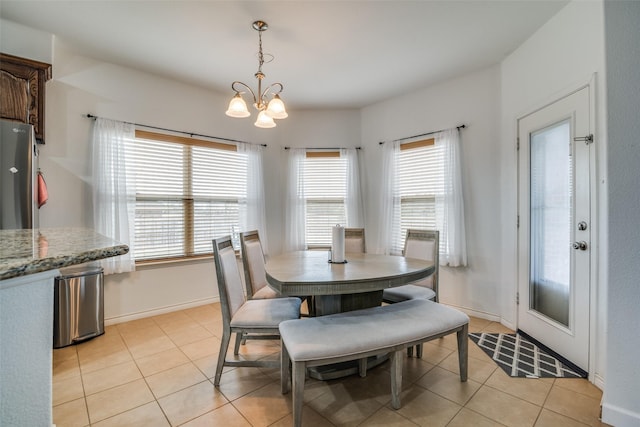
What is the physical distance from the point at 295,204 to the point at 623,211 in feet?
10.9

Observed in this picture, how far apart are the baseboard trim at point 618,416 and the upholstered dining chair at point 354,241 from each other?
213cm

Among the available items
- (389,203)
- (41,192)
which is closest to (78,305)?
(41,192)

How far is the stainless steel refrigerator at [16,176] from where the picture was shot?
2.05 meters

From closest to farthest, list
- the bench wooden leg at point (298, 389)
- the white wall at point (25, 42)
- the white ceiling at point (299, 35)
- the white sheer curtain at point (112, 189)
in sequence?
the bench wooden leg at point (298, 389), the white ceiling at point (299, 35), the white wall at point (25, 42), the white sheer curtain at point (112, 189)

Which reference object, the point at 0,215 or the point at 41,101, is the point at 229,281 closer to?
the point at 0,215

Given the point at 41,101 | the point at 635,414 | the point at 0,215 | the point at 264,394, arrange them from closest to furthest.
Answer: the point at 635,414
the point at 264,394
the point at 0,215
the point at 41,101

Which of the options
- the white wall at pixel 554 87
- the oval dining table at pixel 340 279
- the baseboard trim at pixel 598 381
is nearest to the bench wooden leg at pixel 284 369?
the oval dining table at pixel 340 279

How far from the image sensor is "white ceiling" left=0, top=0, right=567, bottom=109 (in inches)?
87.8

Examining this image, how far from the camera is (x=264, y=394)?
6.16 feet

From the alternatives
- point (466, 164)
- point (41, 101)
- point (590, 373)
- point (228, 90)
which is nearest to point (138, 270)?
point (41, 101)

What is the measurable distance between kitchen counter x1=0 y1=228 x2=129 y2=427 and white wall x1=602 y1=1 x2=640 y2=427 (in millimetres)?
2436

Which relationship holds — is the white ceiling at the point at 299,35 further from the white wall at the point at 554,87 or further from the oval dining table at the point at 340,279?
the oval dining table at the point at 340,279

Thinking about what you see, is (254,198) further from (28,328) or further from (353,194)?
(28,328)

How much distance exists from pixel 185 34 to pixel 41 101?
4.61 ft
